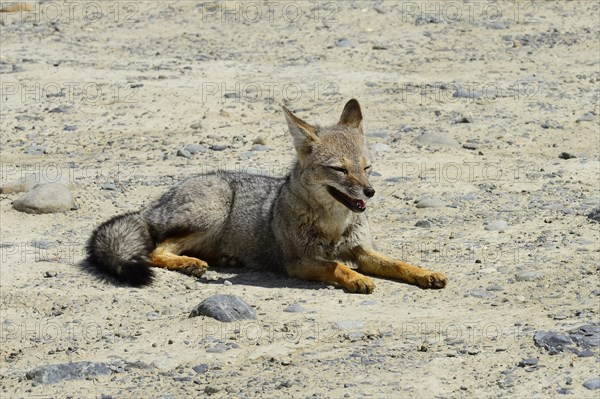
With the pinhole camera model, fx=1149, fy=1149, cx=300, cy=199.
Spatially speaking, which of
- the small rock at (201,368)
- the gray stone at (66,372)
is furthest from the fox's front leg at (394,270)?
the gray stone at (66,372)

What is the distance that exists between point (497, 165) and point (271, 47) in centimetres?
480

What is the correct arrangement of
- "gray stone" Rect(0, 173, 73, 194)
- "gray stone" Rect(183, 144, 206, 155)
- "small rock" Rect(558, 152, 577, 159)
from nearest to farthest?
"gray stone" Rect(0, 173, 73, 194) < "small rock" Rect(558, 152, 577, 159) < "gray stone" Rect(183, 144, 206, 155)

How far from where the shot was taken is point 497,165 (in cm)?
1112

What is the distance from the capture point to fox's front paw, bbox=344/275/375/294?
26.8ft

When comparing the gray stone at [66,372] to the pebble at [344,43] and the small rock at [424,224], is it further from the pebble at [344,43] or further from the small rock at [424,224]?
the pebble at [344,43]

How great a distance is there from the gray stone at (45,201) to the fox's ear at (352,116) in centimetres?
261

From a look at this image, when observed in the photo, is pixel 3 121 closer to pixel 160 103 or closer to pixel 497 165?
pixel 160 103

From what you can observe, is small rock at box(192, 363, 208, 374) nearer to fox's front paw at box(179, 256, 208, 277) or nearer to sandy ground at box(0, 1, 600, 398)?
sandy ground at box(0, 1, 600, 398)

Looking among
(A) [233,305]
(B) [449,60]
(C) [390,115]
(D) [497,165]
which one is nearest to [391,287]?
(A) [233,305]

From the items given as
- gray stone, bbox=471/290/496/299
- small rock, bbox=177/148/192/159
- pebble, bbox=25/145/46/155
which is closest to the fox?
gray stone, bbox=471/290/496/299

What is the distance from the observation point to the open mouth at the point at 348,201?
8.36 meters

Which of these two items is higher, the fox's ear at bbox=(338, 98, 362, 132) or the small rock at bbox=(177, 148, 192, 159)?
the fox's ear at bbox=(338, 98, 362, 132)

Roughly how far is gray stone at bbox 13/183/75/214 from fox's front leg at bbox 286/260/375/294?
2.41 metres

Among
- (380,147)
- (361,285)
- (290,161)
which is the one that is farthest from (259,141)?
(361,285)
